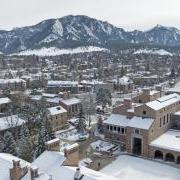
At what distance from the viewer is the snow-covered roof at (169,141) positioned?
2060 inches

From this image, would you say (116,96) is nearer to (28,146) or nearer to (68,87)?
(68,87)

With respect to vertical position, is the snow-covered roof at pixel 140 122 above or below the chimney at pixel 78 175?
below

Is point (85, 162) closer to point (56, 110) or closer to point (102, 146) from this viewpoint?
point (102, 146)

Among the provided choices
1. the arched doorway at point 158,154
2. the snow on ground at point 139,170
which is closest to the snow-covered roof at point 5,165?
the snow on ground at point 139,170

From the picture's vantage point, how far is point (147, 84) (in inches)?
5650

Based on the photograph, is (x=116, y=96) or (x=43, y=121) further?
(x=116, y=96)

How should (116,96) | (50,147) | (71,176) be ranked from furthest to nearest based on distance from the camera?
1. (116,96)
2. (50,147)
3. (71,176)

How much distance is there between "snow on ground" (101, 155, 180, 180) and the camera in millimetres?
46875

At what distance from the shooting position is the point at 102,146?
58.9 metres

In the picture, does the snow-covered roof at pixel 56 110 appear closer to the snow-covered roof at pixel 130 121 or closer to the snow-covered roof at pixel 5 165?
the snow-covered roof at pixel 130 121

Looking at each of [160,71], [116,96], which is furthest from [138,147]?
[160,71]

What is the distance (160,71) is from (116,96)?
68398 mm

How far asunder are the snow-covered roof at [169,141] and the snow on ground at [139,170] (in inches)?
110

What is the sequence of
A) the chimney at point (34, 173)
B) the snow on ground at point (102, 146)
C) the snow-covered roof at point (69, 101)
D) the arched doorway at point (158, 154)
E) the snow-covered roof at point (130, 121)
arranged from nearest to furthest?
the chimney at point (34, 173) < the arched doorway at point (158, 154) < the snow-covered roof at point (130, 121) < the snow on ground at point (102, 146) < the snow-covered roof at point (69, 101)
